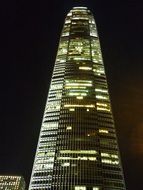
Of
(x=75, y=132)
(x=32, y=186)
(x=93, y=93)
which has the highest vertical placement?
(x=93, y=93)

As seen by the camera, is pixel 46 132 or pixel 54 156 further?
pixel 46 132

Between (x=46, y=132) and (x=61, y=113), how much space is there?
40.0 ft

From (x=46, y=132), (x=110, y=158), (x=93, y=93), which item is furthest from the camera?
(x=93, y=93)

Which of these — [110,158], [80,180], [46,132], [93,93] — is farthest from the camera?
[93,93]

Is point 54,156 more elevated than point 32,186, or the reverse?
point 54,156

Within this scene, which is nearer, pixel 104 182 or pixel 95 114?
pixel 104 182

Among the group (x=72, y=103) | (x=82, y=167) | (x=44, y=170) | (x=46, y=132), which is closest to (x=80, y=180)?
(x=82, y=167)

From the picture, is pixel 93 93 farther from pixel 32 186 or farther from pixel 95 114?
pixel 32 186

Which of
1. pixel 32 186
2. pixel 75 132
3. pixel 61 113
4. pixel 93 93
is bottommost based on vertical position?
pixel 32 186

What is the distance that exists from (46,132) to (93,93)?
3438cm

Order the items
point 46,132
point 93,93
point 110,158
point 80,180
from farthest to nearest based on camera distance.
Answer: point 93,93 < point 46,132 < point 110,158 < point 80,180

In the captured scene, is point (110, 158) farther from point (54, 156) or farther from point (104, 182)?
point (54, 156)

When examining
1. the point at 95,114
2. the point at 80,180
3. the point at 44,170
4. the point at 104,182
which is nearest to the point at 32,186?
the point at 44,170

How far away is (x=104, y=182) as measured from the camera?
154 m
